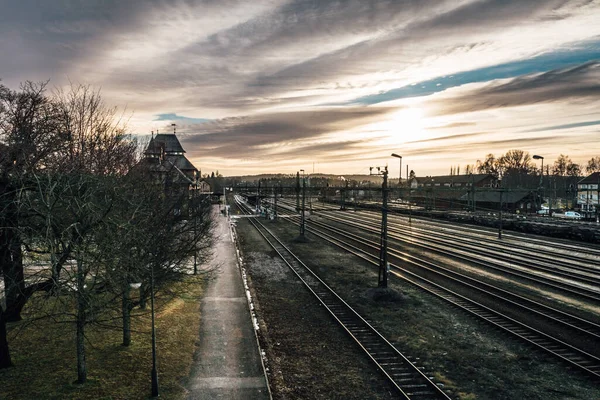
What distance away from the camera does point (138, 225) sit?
15742 mm

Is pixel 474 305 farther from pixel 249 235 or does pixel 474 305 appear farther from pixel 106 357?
pixel 249 235

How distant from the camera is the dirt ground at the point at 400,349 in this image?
42.4ft

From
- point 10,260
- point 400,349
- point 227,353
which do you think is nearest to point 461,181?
point 400,349

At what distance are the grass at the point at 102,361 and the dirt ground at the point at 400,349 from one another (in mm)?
3474

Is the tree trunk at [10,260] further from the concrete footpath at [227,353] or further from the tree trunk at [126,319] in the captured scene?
the concrete footpath at [227,353]

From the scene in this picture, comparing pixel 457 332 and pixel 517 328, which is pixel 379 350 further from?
pixel 517 328

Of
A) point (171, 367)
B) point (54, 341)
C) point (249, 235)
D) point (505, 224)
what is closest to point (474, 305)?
point (171, 367)

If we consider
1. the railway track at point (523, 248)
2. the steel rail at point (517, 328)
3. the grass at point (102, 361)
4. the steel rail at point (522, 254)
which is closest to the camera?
the grass at point (102, 361)

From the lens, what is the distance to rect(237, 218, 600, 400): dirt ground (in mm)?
12922

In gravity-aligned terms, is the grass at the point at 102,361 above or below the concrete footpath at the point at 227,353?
below

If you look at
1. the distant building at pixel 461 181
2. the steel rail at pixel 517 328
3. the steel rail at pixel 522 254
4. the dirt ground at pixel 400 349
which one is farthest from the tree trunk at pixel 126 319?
the distant building at pixel 461 181

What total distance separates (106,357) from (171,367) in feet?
9.83

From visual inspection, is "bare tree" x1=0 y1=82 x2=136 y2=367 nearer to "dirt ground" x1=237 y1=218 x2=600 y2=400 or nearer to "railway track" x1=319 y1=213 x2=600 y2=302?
"dirt ground" x1=237 y1=218 x2=600 y2=400

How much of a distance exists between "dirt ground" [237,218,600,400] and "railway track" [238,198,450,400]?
1.42 ft
